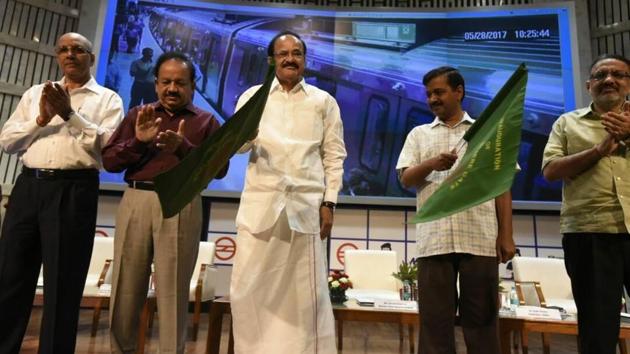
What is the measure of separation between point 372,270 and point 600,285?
8.94ft

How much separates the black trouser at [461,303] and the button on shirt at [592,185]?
15.0 inches

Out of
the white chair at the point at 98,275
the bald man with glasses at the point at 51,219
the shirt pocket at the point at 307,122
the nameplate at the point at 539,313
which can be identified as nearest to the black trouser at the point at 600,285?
the nameplate at the point at 539,313

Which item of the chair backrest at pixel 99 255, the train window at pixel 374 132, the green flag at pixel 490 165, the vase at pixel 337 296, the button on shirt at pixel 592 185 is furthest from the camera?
the train window at pixel 374 132

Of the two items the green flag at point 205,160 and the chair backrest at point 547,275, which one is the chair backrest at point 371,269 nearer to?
the chair backrest at point 547,275

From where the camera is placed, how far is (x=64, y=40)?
6.86 ft

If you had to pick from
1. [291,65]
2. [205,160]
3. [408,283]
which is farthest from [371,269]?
[205,160]

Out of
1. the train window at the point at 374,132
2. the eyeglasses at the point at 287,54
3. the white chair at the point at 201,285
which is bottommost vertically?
the white chair at the point at 201,285

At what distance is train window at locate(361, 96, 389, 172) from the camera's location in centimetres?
561

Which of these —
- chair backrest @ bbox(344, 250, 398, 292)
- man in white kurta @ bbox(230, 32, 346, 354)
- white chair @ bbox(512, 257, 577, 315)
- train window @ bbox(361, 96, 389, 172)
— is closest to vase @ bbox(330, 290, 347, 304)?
man in white kurta @ bbox(230, 32, 346, 354)

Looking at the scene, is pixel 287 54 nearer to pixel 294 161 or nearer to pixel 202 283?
pixel 294 161

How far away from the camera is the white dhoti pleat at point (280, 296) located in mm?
1710

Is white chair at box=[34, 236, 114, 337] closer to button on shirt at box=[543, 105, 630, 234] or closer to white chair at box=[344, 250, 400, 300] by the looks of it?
white chair at box=[344, 250, 400, 300]

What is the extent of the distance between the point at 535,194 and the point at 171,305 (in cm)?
481

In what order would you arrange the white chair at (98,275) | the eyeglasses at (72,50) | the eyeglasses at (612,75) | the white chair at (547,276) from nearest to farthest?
the eyeglasses at (612,75)
the eyeglasses at (72,50)
the white chair at (98,275)
the white chair at (547,276)
